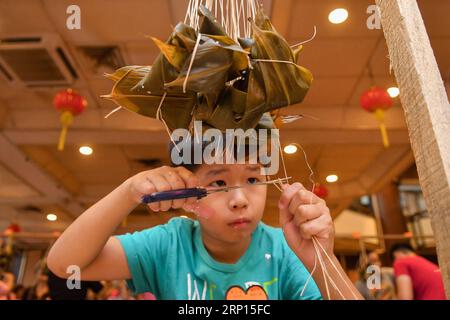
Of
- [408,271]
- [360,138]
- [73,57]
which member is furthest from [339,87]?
[73,57]

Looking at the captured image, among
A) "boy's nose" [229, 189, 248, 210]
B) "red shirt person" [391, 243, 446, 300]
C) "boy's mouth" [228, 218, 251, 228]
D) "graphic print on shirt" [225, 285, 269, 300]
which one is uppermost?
"red shirt person" [391, 243, 446, 300]

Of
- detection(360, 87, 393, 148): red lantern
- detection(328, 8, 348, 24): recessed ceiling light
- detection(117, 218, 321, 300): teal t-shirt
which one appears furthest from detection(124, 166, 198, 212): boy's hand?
detection(360, 87, 393, 148): red lantern

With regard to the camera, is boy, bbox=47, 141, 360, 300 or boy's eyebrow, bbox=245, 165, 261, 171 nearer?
boy, bbox=47, 141, 360, 300

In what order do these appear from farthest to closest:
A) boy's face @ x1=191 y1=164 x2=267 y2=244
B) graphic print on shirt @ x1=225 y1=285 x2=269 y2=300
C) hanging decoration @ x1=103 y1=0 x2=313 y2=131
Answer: graphic print on shirt @ x1=225 y1=285 x2=269 y2=300 < boy's face @ x1=191 y1=164 x2=267 y2=244 < hanging decoration @ x1=103 y1=0 x2=313 y2=131

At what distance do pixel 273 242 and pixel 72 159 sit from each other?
14.4 ft

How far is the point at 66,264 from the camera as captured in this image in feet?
2.80

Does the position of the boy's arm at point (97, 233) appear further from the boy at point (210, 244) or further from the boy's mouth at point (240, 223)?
the boy's mouth at point (240, 223)

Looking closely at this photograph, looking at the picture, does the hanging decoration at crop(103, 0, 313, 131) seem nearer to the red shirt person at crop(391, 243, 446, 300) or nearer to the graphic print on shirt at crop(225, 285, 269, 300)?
the graphic print on shirt at crop(225, 285, 269, 300)

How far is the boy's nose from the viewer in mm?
781

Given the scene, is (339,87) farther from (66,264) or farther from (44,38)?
(66,264)

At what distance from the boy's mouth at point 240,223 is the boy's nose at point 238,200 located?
30mm

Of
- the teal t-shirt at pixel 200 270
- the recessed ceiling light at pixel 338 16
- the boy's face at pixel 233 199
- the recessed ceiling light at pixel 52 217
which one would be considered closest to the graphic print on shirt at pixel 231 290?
the teal t-shirt at pixel 200 270

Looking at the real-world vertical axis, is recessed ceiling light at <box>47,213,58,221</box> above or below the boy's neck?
above

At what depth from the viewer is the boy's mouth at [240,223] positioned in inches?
31.9
